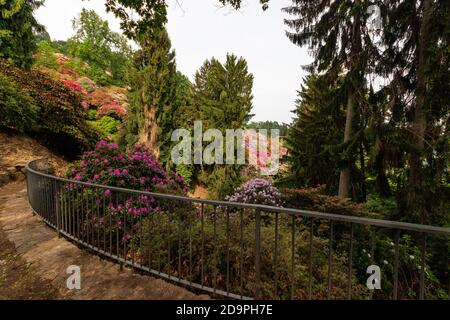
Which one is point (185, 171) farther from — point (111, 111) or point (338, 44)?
point (338, 44)

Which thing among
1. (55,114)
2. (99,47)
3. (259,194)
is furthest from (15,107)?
(99,47)

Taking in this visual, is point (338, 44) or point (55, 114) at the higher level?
point (338, 44)

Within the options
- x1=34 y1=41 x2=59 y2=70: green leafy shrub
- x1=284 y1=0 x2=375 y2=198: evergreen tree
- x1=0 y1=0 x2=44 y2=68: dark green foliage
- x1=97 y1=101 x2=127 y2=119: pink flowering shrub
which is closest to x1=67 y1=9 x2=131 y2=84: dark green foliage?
x1=34 y1=41 x2=59 y2=70: green leafy shrub

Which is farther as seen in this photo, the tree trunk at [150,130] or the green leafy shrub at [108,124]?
the green leafy shrub at [108,124]

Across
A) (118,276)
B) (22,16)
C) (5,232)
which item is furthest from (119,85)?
(118,276)

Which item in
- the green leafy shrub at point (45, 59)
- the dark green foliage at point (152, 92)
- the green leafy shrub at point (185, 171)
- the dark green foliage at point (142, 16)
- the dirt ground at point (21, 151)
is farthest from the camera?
the green leafy shrub at point (45, 59)

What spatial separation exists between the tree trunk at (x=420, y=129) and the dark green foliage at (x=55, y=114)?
12.6 m

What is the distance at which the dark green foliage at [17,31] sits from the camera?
15438 millimetres

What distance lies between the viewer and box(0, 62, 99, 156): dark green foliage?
11.1 metres

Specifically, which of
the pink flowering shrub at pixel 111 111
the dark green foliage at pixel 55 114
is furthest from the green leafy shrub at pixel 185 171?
the pink flowering shrub at pixel 111 111

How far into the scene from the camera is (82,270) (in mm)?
3461

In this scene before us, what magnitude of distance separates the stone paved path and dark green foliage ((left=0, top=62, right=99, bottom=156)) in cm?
702

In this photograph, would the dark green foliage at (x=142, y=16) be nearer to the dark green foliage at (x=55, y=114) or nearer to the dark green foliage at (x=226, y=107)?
the dark green foliage at (x=55, y=114)

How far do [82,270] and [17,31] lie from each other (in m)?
19.7
